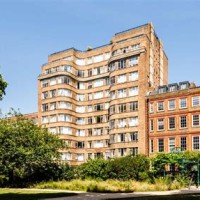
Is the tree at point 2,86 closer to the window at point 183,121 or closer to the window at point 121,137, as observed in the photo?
the window at point 183,121

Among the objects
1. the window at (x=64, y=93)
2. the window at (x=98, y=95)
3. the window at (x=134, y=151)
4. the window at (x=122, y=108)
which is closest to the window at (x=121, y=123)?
the window at (x=122, y=108)

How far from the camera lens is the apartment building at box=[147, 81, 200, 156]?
5919 cm

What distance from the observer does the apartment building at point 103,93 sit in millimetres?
66500

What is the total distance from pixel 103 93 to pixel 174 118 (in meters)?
21.6

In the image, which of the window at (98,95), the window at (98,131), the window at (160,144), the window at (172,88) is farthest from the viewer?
the window at (98,95)

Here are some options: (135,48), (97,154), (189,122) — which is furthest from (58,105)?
(189,122)

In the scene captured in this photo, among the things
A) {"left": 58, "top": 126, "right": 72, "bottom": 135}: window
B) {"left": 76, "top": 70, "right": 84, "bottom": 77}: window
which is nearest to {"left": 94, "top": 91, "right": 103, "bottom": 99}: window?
{"left": 76, "top": 70, "right": 84, "bottom": 77}: window

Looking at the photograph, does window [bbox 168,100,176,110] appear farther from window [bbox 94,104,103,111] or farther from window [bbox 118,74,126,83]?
window [bbox 94,104,103,111]

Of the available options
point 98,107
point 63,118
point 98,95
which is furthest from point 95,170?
point 98,95

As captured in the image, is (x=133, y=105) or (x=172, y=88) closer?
(x=172, y=88)

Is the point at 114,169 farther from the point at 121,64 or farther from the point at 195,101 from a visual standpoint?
the point at 121,64

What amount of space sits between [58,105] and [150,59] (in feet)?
71.5

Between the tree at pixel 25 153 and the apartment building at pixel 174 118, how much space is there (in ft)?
67.7

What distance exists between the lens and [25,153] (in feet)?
A: 121
